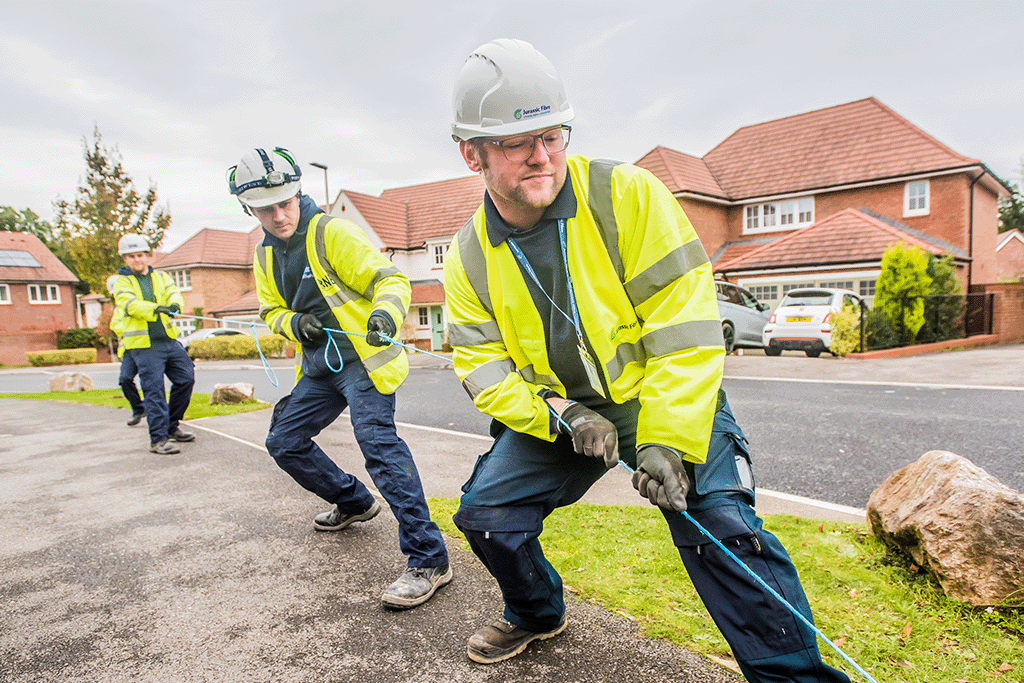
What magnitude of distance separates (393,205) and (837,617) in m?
33.3

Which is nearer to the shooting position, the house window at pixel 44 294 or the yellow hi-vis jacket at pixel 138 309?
the yellow hi-vis jacket at pixel 138 309

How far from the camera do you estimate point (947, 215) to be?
21312mm

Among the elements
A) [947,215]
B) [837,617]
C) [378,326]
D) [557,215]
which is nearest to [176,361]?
[378,326]

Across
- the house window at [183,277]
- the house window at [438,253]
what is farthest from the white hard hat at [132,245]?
the house window at [183,277]

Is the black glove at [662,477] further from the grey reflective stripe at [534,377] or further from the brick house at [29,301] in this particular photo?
the brick house at [29,301]

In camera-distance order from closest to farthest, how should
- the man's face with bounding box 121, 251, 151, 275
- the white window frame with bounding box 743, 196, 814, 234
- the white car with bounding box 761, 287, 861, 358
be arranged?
the man's face with bounding box 121, 251, 151, 275 → the white car with bounding box 761, 287, 861, 358 → the white window frame with bounding box 743, 196, 814, 234

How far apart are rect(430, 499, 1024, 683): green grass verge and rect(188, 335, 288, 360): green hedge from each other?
25289 mm

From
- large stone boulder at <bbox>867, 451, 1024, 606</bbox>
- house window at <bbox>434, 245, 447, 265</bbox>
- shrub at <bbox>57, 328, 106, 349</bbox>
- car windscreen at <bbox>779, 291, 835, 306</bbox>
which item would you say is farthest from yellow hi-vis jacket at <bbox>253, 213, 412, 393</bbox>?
shrub at <bbox>57, 328, 106, 349</bbox>

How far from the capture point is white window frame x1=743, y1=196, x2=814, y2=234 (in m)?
24.1

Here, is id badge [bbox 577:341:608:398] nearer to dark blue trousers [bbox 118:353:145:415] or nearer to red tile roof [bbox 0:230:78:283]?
dark blue trousers [bbox 118:353:145:415]

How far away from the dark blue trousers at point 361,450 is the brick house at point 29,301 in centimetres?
4291

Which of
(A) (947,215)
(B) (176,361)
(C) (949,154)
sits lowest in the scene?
(B) (176,361)

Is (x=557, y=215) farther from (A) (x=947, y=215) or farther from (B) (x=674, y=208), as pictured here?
(A) (x=947, y=215)

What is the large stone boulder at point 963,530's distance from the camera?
2480 mm
